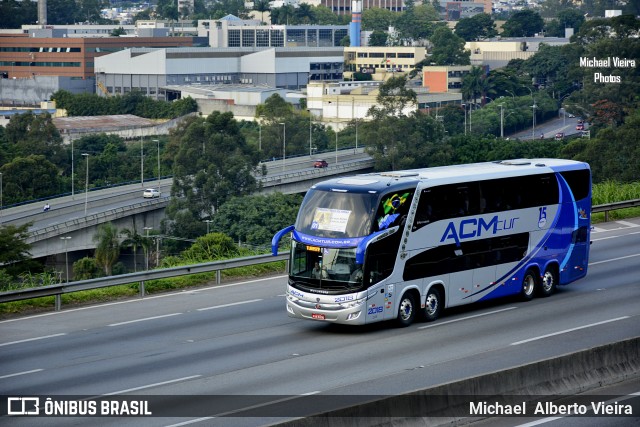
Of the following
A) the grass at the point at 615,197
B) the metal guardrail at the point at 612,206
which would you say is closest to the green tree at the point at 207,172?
the grass at the point at 615,197

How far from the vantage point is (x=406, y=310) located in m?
23.4

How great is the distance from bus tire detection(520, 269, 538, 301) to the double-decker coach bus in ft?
0.07

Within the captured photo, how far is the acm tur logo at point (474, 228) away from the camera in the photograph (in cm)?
2394

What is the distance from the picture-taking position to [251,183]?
86.0 metres

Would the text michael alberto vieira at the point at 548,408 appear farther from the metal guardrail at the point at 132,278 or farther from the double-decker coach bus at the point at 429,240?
the metal guardrail at the point at 132,278

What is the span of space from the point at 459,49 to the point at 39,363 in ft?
579

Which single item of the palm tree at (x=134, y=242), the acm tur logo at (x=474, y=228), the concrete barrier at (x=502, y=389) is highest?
the acm tur logo at (x=474, y=228)

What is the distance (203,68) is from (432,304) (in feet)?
546

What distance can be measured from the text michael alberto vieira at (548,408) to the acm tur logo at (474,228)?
715 cm

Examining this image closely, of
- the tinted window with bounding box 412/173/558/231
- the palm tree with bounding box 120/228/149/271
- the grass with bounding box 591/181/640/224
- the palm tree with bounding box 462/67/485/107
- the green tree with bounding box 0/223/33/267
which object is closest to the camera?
the tinted window with bounding box 412/173/558/231

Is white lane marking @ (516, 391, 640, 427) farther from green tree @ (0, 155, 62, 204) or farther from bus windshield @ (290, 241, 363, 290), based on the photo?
green tree @ (0, 155, 62, 204)

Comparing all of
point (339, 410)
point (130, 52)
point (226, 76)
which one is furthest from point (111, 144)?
point (339, 410)

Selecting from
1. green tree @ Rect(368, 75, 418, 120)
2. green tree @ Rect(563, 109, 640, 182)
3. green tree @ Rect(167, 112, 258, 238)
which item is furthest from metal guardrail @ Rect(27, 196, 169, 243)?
green tree @ Rect(563, 109, 640, 182)

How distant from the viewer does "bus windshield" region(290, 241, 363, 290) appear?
73.5 feet
